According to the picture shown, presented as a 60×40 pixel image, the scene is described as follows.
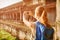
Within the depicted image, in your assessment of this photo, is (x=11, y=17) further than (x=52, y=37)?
Yes

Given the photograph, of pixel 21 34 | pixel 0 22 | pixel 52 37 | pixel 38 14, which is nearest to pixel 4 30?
pixel 0 22

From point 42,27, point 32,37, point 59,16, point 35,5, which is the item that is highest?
point 35,5

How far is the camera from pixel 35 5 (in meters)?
1.79

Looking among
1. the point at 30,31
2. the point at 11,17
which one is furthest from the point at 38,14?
the point at 11,17

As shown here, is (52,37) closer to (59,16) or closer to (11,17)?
(59,16)

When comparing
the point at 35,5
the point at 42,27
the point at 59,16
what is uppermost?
the point at 35,5

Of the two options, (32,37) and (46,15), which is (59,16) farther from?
(32,37)

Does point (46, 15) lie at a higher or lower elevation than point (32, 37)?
higher

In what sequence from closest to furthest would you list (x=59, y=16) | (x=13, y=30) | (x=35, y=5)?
(x=59, y=16), (x=35, y=5), (x=13, y=30)

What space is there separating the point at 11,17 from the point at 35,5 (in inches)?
15.3

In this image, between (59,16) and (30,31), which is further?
(30,31)

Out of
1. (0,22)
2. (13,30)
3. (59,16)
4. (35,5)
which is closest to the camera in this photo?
(59,16)

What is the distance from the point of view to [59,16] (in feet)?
5.46

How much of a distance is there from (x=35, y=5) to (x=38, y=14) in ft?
0.39
